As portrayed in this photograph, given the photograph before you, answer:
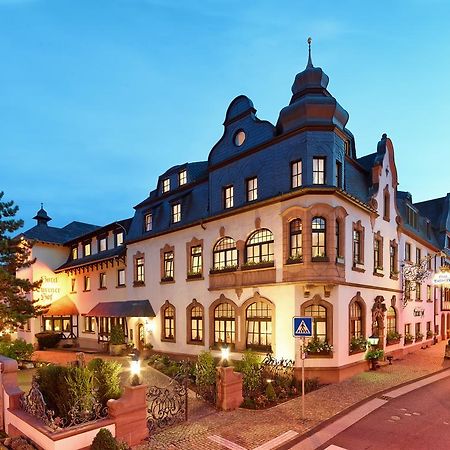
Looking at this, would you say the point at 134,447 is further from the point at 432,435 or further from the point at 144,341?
the point at 144,341

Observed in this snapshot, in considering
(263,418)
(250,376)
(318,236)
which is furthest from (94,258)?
(263,418)

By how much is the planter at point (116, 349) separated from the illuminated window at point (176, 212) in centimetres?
963

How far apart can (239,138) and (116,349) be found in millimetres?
16590

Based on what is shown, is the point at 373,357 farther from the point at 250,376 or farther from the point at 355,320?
the point at 250,376

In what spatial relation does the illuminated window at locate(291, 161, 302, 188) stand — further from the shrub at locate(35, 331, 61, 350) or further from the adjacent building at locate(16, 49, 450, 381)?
the shrub at locate(35, 331, 61, 350)

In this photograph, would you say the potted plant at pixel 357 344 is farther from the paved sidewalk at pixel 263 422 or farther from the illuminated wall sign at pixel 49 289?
the illuminated wall sign at pixel 49 289

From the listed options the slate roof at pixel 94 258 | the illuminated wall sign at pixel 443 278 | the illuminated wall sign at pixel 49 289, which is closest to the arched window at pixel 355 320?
the illuminated wall sign at pixel 443 278

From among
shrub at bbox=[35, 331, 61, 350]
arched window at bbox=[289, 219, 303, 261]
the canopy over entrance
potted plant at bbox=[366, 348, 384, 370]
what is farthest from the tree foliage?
potted plant at bbox=[366, 348, 384, 370]

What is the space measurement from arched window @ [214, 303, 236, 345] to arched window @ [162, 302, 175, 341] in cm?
399

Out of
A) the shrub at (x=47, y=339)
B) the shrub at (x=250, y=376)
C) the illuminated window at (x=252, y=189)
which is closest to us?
the shrub at (x=250, y=376)

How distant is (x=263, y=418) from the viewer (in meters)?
11.4

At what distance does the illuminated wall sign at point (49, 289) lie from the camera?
33.6 m

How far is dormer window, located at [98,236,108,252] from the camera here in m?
31.5

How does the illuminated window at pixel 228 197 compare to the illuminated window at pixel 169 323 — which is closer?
the illuminated window at pixel 228 197
